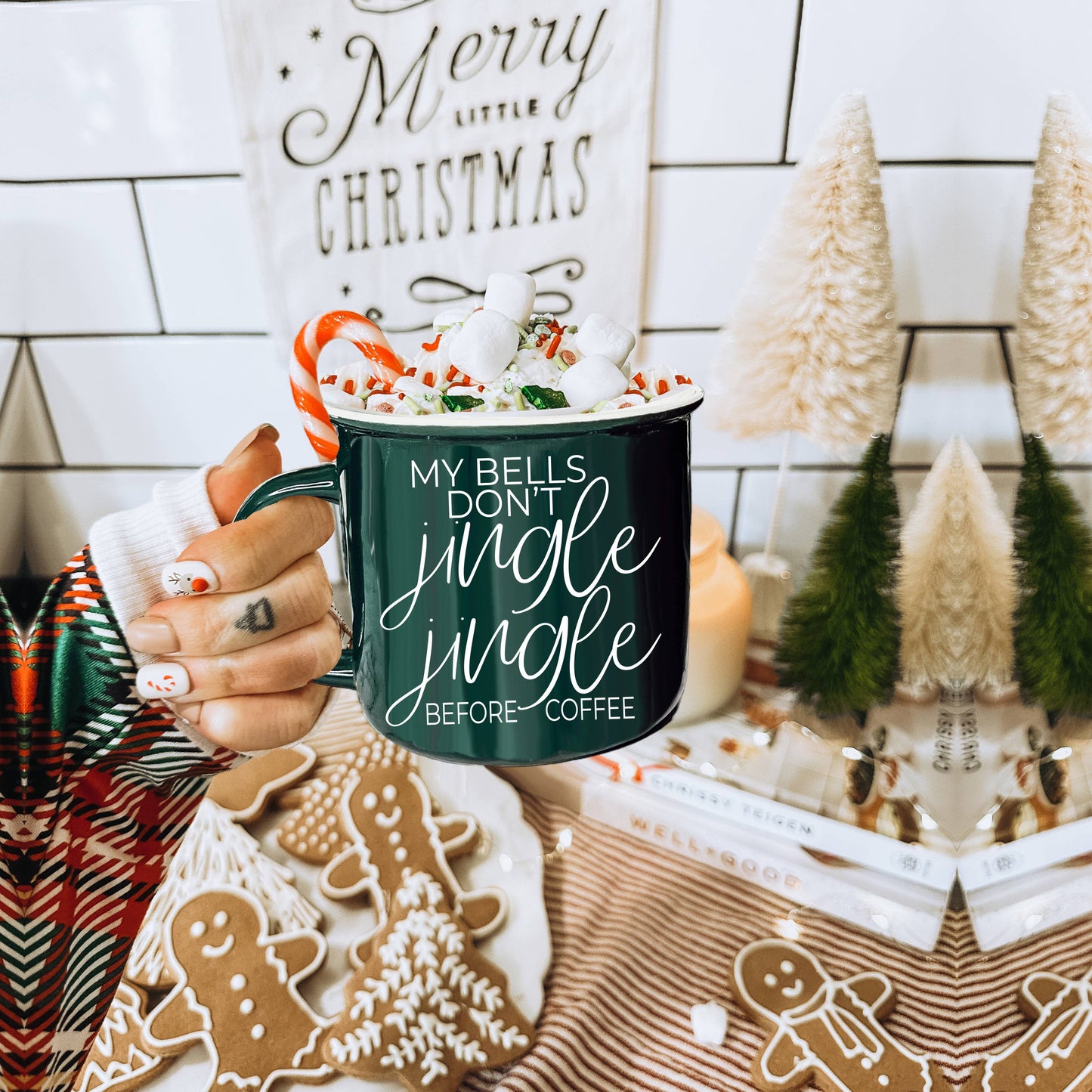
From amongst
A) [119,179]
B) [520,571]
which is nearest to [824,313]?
[520,571]

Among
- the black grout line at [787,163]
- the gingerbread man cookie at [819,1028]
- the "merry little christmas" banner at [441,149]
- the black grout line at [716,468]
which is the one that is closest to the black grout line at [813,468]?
the black grout line at [716,468]

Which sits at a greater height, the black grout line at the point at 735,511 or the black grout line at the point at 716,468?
the black grout line at the point at 716,468

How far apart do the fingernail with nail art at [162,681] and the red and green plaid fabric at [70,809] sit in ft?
0.17

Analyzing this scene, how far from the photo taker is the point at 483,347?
429 mm

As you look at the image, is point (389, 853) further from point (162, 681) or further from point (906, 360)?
point (906, 360)

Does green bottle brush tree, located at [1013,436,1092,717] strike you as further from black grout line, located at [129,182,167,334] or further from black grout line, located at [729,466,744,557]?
black grout line, located at [129,182,167,334]

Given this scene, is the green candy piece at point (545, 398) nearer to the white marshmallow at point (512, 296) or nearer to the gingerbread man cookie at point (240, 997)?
the white marshmallow at point (512, 296)

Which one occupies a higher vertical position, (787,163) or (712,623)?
(787,163)

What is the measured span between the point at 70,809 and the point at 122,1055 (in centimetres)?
16

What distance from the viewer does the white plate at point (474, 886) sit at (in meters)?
0.54

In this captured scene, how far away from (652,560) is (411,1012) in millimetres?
349

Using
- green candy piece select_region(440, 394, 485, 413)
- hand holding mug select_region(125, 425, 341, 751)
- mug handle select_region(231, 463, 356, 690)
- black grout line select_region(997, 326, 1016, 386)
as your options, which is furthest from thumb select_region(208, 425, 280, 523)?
black grout line select_region(997, 326, 1016, 386)

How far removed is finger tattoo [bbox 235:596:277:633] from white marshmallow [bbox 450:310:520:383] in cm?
20

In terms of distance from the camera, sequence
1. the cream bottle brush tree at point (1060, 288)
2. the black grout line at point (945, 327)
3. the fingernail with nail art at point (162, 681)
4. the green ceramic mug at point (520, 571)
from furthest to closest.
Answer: the black grout line at point (945, 327)
the cream bottle brush tree at point (1060, 288)
the fingernail with nail art at point (162, 681)
the green ceramic mug at point (520, 571)
